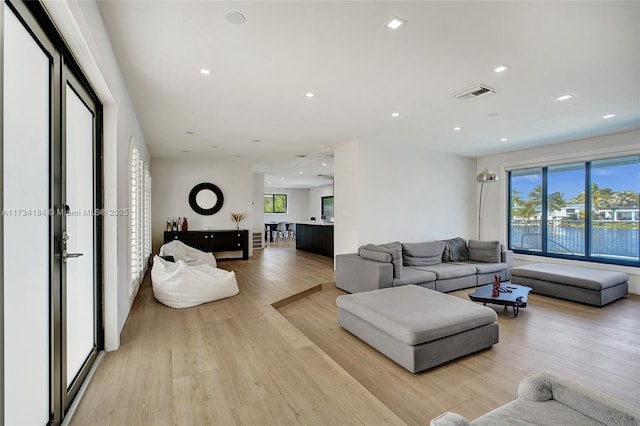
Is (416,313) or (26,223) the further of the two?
(416,313)

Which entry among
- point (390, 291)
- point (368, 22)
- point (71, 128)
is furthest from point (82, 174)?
point (390, 291)

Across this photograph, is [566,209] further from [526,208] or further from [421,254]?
[421,254]

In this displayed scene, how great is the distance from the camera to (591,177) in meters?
5.58

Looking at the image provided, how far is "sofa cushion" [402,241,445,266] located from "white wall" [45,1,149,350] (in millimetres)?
4337

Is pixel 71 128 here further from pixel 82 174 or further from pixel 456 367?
pixel 456 367

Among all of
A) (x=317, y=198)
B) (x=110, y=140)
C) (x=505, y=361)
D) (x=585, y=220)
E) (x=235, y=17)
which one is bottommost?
(x=505, y=361)

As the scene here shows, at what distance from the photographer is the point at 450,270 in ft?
16.7

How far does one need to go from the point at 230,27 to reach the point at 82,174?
5.14 ft

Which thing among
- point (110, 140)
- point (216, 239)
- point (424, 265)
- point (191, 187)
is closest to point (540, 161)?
point (424, 265)

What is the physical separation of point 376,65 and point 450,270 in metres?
3.73

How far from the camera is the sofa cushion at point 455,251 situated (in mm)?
6004

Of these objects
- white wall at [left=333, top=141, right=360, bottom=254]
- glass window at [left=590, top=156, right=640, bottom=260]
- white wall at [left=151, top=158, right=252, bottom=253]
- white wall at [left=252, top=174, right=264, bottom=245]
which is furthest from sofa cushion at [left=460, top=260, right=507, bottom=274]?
white wall at [left=252, top=174, right=264, bottom=245]

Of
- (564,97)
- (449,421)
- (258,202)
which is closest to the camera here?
(449,421)

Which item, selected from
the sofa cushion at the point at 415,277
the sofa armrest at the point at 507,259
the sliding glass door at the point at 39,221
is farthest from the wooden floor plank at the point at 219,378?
the sofa armrest at the point at 507,259
